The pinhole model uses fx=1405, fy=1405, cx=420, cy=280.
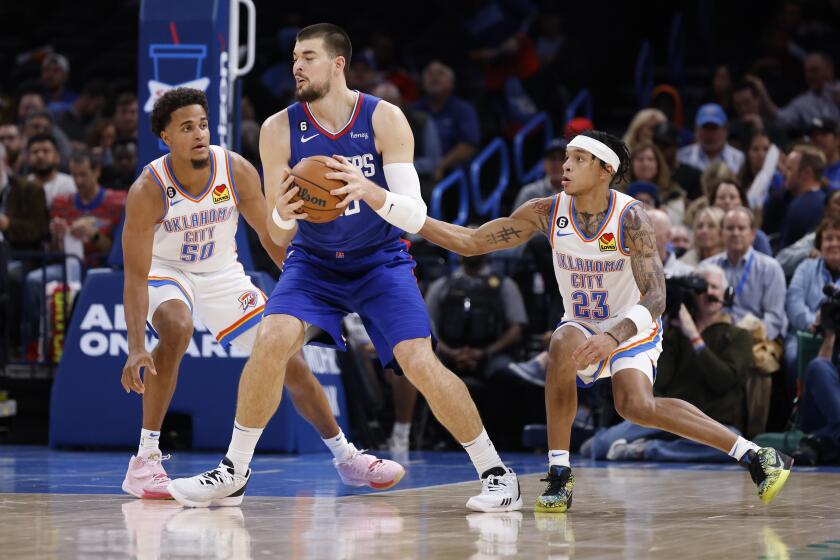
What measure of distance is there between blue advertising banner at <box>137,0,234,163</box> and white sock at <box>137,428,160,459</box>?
304cm

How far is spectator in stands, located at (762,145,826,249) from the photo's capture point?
1084 cm

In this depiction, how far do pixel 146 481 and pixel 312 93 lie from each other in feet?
6.76

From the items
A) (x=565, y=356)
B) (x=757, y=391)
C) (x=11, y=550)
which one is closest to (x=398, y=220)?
(x=565, y=356)

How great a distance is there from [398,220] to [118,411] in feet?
15.2

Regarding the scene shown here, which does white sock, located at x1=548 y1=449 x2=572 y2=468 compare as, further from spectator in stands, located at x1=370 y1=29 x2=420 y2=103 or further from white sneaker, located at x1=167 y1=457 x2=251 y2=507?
spectator in stands, located at x1=370 y1=29 x2=420 y2=103

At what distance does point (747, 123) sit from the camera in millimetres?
13086

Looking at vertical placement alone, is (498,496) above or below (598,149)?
below

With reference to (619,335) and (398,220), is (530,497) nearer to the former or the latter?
(619,335)

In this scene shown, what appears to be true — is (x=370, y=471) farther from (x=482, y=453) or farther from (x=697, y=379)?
(x=697, y=379)

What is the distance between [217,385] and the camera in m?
9.85

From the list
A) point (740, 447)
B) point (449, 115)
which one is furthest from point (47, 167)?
point (740, 447)

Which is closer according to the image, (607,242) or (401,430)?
(607,242)

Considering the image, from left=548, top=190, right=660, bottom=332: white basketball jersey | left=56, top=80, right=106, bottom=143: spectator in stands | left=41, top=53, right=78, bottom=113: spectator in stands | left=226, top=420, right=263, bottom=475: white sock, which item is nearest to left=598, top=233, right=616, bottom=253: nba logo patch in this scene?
left=548, top=190, right=660, bottom=332: white basketball jersey

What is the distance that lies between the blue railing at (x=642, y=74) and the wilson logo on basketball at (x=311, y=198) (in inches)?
399
